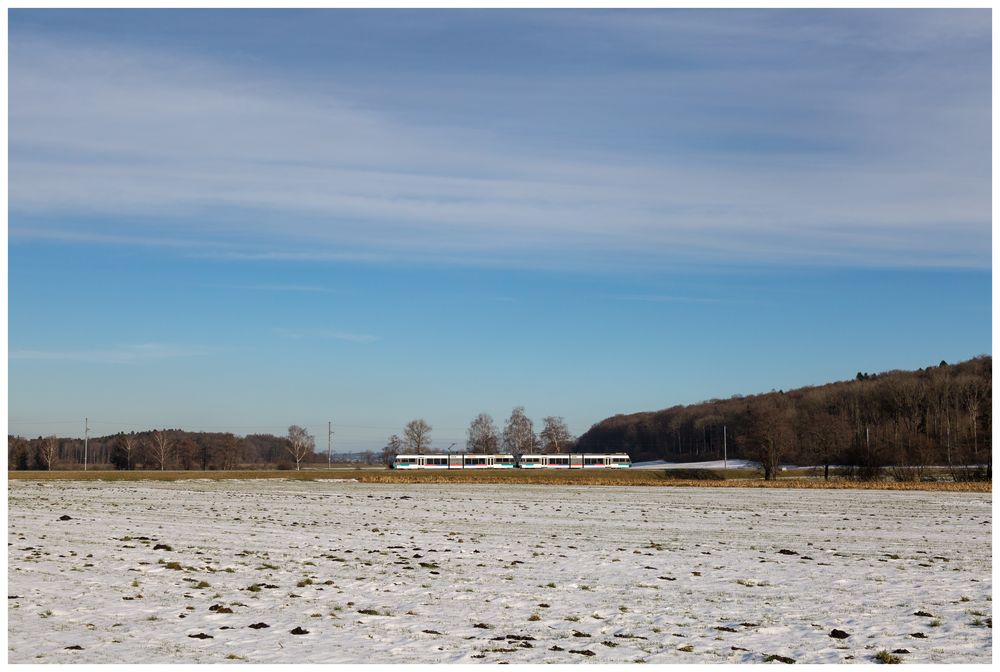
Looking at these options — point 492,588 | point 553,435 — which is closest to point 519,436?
point 553,435

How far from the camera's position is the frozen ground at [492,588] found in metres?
12.4

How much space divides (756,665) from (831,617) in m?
3.41

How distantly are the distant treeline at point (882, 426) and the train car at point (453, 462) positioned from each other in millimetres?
33802

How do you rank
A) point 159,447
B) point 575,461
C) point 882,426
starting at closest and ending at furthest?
point 882,426, point 575,461, point 159,447

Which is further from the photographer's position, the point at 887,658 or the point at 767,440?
the point at 767,440

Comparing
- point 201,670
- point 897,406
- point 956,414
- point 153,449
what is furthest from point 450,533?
point 153,449

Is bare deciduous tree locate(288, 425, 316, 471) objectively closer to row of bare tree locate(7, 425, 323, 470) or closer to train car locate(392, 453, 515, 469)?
row of bare tree locate(7, 425, 323, 470)

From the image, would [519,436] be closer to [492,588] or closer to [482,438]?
[482,438]

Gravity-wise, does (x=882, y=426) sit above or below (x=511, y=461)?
above

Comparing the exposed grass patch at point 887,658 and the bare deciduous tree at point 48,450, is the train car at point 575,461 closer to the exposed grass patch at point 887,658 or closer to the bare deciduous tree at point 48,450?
the bare deciduous tree at point 48,450

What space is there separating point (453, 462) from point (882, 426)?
180 feet

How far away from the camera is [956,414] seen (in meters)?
119

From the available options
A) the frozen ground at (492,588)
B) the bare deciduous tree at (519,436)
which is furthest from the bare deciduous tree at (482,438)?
the frozen ground at (492,588)

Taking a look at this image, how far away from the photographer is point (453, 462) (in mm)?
132000
